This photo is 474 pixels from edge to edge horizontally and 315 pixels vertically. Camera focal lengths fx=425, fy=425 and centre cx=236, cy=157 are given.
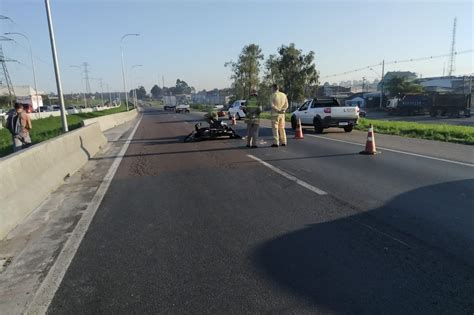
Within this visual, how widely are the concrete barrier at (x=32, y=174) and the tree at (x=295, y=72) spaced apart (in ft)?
138

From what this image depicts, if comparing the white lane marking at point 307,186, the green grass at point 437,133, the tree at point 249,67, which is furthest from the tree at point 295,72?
the white lane marking at point 307,186

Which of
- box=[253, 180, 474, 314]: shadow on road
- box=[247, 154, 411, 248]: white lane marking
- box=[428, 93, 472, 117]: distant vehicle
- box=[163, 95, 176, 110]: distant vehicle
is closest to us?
box=[253, 180, 474, 314]: shadow on road

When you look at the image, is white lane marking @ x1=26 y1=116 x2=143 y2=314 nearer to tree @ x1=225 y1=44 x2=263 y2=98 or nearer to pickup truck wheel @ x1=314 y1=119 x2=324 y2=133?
pickup truck wheel @ x1=314 y1=119 x2=324 y2=133

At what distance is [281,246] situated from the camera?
194 inches

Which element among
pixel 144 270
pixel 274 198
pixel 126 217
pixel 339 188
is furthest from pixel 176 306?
pixel 339 188

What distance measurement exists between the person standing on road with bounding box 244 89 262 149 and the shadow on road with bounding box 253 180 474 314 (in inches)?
331

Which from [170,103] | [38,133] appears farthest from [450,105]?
[170,103]

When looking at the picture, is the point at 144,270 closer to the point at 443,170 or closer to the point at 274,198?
the point at 274,198

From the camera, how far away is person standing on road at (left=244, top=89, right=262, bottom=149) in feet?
46.4

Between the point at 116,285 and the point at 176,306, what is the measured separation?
0.81 m

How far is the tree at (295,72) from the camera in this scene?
5131 centimetres

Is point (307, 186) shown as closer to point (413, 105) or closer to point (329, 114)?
point (329, 114)

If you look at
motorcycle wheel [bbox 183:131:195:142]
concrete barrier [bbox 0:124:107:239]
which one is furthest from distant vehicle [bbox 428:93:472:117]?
concrete barrier [bbox 0:124:107:239]

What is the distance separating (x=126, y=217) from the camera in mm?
6453
